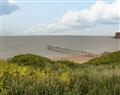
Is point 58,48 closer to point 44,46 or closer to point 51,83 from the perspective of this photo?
point 44,46

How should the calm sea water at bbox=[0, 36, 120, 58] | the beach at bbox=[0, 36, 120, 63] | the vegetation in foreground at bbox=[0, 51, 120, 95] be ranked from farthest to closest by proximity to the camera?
1. the calm sea water at bbox=[0, 36, 120, 58]
2. the beach at bbox=[0, 36, 120, 63]
3. the vegetation in foreground at bbox=[0, 51, 120, 95]

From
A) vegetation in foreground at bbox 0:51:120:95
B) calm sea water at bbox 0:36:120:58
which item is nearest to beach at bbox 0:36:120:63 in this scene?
calm sea water at bbox 0:36:120:58

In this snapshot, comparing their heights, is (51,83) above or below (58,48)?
above

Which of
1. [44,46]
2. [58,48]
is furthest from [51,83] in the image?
[44,46]

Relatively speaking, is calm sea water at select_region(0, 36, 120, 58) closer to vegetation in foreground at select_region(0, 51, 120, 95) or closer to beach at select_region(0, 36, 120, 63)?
beach at select_region(0, 36, 120, 63)

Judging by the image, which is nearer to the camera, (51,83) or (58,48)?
(51,83)

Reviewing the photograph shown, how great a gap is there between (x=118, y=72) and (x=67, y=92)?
2663 millimetres

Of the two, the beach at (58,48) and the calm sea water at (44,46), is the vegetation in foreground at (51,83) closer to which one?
the beach at (58,48)

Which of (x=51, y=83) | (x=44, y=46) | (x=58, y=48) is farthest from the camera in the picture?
(x=44, y=46)

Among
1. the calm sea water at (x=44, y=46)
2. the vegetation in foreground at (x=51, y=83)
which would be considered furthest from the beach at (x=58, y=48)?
the vegetation in foreground at (x=51, y=83)

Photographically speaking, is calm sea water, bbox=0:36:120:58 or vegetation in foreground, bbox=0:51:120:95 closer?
vegetation in foreground, bbox=0:51:120:95

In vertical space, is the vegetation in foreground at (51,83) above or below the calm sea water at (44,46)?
above

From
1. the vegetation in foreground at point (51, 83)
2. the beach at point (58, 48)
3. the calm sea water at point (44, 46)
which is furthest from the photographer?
the calm sea water at point (44, 46)

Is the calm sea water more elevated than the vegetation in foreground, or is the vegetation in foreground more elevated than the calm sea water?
the vegetation in foreground
